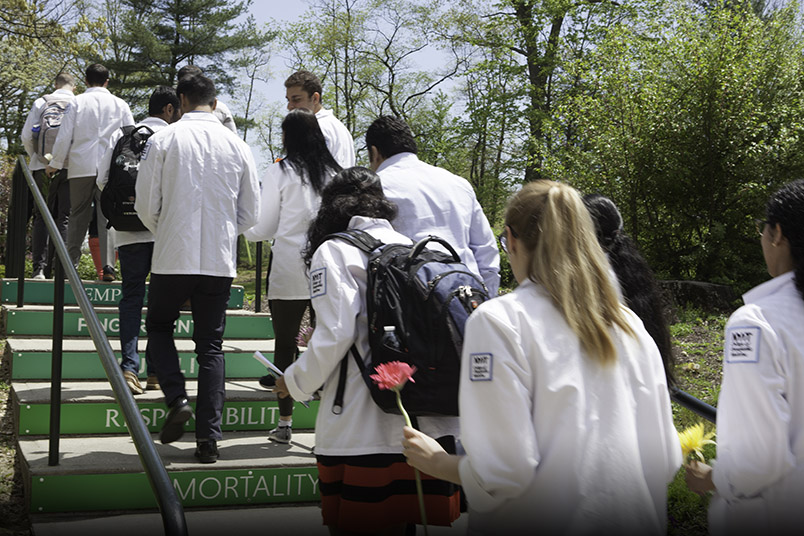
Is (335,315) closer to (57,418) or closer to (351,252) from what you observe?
(351,252)

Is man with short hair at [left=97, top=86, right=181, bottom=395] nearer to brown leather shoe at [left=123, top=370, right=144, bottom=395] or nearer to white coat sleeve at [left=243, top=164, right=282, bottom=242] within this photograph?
brown leather shoe at [left=123, top=370, right=144, bottom=395]

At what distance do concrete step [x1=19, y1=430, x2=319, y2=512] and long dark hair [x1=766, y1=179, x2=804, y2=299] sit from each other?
3.09 m

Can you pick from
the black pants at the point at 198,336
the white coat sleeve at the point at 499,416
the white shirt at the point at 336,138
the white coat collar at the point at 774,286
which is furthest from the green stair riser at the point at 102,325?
the white coat collar at the point at 774,286

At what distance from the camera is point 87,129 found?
6801 millimetres

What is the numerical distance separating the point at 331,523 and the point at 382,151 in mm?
1852

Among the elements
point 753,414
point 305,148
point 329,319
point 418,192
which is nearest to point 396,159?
point 418,192

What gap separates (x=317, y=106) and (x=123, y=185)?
4.38ft

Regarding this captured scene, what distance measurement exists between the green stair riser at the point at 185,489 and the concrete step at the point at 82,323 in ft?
5.83

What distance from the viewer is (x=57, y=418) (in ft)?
13.2

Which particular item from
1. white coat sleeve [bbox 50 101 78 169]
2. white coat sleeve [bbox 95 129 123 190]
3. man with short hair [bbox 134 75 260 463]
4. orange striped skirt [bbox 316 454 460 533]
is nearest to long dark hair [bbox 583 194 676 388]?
orange striped skirt [bbox 316 454 460 533]

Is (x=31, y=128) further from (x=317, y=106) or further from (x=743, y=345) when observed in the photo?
(x=743, y=345)

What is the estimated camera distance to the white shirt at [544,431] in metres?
1.65

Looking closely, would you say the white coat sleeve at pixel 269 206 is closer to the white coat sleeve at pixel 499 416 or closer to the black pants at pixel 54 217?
the white coat sleeve at pixel 499 416

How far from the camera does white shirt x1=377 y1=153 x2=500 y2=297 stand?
12.5 ft
